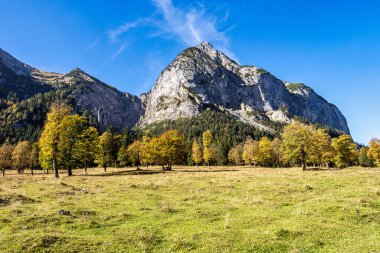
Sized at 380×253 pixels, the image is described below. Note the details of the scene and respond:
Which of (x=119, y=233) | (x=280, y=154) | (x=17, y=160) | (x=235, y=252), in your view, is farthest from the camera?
(x=280, y=154)

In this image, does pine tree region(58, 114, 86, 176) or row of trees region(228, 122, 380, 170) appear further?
row of trees region(228, 122, 380, 170)

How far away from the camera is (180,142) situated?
90812mm

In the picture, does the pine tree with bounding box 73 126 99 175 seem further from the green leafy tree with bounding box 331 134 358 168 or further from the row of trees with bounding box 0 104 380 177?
the green leafy tree with bounding box 331 134 358 168

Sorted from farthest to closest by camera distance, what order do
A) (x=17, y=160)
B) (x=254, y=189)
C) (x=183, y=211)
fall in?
(x=17, y=160), (x=254, y=189), (x=183, y=211)

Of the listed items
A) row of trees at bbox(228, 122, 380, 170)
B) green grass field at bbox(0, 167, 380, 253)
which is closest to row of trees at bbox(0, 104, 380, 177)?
row of trees at bbox(228, 122, 380, 170)

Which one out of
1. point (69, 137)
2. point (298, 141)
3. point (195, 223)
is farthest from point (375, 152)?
point (195, 223)

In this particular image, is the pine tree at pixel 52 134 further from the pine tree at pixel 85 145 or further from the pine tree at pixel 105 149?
the pine tree at pixel 105 149

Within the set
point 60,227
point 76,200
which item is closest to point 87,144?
point 76,200

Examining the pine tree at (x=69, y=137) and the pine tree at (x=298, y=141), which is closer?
the pine tree at (x=69, y=137)

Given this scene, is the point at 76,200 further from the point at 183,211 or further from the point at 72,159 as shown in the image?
the point at 72,159

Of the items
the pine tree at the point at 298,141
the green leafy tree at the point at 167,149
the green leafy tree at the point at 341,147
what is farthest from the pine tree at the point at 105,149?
the green leafy tree at the point at 341,147

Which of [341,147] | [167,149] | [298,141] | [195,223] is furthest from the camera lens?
[341,147]

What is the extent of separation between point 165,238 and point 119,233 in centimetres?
284

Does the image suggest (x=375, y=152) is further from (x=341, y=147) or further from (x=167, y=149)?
(x=167, y=149)
